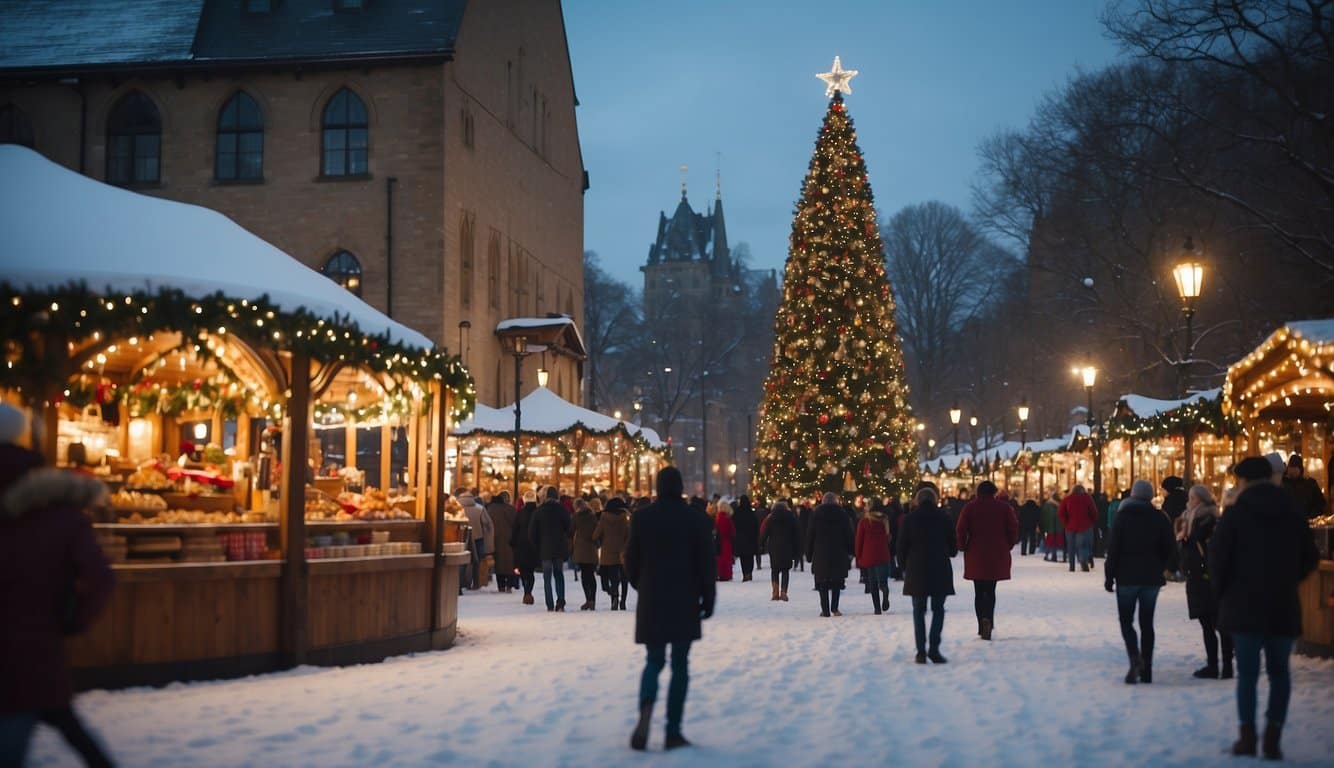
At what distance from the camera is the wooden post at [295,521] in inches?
555

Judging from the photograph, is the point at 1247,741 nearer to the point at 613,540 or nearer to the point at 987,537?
the point at 987,537

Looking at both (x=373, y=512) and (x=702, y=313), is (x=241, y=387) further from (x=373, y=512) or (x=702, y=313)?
(x=702, y=313)

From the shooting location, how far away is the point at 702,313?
9300 centimetres

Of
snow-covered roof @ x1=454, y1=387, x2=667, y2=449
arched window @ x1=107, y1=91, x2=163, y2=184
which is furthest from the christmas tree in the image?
arched window @ x1=107, y1=91, x2=163, y2=184

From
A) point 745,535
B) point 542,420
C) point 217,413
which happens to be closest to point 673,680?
point 217,413

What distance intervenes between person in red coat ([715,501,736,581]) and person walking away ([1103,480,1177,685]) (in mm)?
17106

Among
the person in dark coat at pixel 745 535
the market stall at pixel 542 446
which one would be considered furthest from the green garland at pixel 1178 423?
the market stall at pixel 542 446

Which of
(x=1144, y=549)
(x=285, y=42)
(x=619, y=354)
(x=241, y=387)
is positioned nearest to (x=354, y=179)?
(x=285, y=42)

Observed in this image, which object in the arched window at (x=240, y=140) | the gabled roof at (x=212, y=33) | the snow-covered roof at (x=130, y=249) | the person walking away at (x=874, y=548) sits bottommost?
the person walking away at (x=874, y=548)

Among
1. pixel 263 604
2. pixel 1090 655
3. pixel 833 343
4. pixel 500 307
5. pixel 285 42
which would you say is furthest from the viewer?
pixel 500 307

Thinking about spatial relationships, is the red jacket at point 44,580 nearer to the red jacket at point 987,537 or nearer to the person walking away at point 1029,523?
the red jacket at point 987,537

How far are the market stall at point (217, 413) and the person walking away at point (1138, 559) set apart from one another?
693cm

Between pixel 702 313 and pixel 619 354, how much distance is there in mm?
7180

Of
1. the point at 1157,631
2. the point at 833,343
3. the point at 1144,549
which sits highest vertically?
the point at 833,343
